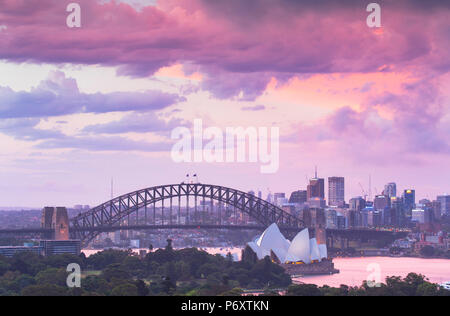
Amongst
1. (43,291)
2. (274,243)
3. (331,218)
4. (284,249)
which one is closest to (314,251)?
(284,249)

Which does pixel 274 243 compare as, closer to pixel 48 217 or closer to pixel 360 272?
pixel 360 272

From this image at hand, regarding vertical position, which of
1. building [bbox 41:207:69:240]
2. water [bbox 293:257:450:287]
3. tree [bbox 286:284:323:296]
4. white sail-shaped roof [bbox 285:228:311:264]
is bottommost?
water [bbox 293:257:450:287]

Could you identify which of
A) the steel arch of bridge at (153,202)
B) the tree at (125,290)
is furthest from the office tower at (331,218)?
the tree at (125,290)

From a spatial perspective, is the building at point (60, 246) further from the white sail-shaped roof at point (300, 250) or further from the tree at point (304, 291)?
the tree at point (304, 291)

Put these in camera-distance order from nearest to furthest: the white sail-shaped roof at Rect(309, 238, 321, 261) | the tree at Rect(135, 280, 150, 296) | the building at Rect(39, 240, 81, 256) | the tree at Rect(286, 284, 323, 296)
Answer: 1. the tree at Rect(135, 280, 150, 296)
2. the tree at Rect(286, 284, 323, 296)
3. the building at Rect(39, 240, 81, 256)
4. the white sail-shaped roof at Rect(309, 238, 321, 261)

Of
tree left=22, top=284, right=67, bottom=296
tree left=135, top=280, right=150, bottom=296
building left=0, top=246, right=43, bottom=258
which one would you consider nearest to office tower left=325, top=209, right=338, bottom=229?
building left=0, top=246, right=43, bottom=258

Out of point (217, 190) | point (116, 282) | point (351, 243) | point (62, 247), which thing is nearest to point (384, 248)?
point (351, 243)

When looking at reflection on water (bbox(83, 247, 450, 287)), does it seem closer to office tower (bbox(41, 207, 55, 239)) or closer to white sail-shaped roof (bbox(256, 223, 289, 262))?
white sail-shaped roof (bbox(256, 223, 289, 262))
